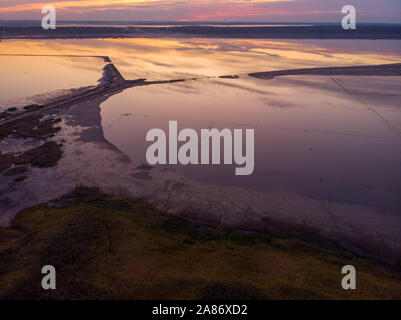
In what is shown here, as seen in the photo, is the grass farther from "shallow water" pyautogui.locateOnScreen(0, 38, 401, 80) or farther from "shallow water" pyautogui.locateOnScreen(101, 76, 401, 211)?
"shallow water" pyautogui.locateOnScreen(0, 38, 401, 80)

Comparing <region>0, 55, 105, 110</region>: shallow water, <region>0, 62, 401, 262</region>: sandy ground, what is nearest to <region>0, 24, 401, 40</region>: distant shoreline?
<region>0, 55, 105, 110</region>: shallow water

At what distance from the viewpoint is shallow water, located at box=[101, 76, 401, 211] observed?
18734mm

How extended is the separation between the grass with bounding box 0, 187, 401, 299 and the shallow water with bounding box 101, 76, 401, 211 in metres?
5.47

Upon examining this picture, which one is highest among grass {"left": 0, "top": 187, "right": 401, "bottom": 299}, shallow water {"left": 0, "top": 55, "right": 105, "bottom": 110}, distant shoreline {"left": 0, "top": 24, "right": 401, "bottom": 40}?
distant shoreline {"left": 0, "top": 24, "right": 401, "bottom": 40}

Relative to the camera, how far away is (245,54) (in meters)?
71.1

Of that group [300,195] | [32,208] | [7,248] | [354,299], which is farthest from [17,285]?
[300,195]

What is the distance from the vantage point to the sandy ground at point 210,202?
14.2 metres

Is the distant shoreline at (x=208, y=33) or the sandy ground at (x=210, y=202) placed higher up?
the distant shoreline at (x=208, y=33)

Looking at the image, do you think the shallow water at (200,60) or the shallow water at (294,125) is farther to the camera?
the shallow water at (200,60)

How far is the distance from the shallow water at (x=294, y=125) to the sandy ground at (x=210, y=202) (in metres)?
1.26

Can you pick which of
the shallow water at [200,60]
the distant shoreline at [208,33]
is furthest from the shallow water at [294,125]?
the distant shoreline at [208,33]

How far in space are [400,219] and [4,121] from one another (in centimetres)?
3349

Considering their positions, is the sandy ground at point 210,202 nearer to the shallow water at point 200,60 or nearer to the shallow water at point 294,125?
the shallow water at point 294,125

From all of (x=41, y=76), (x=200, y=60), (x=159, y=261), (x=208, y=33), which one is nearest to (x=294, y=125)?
(x=159, y=261)
